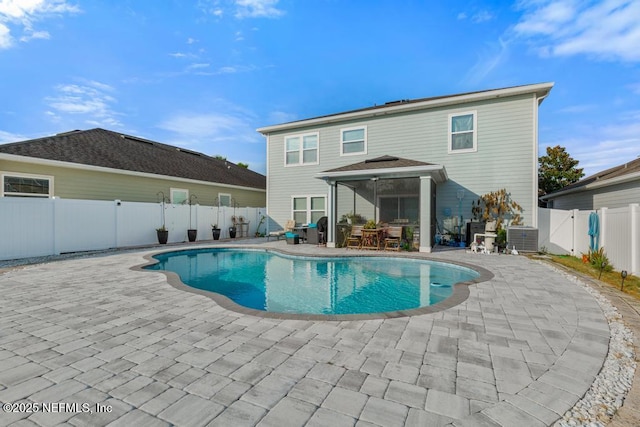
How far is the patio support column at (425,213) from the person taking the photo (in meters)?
9.95

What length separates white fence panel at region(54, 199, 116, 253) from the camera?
9.70 metres

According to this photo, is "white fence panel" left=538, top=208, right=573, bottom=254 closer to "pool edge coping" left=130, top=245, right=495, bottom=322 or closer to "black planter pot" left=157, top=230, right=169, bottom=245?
"pool edge coping" left=130, top=245, right=495, bottom=322

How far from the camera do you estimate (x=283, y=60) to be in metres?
14.2

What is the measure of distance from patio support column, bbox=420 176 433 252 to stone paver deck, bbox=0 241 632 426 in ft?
18.2

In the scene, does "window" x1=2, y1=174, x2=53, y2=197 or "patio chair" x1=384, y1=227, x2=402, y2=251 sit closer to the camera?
"window" x1=2, y1=174, x2=53, y2=197

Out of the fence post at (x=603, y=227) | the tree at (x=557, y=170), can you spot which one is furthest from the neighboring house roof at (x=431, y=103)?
the tree at (x=557, y=170)

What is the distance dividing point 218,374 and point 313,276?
5.17 metres

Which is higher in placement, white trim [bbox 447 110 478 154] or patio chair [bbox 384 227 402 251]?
white trim [bbox 447 110 478 154]

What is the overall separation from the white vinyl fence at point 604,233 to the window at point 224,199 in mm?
15662

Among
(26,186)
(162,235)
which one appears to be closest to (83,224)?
A: (26,186)

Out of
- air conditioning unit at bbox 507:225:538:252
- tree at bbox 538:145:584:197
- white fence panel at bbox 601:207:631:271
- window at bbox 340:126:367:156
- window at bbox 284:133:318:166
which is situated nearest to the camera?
white fence panel at bbox 601:207:631:271

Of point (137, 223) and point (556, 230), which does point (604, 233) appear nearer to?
point (556, 230)

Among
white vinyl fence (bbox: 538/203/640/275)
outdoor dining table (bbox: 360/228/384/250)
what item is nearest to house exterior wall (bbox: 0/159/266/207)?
outdoor dining table (bbox: 360/228/384/250)

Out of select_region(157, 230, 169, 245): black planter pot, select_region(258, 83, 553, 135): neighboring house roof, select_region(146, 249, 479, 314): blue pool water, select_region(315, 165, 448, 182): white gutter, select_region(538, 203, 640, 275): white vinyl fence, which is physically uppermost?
select_region(258, 83, 553, 135): neighboring house roof
